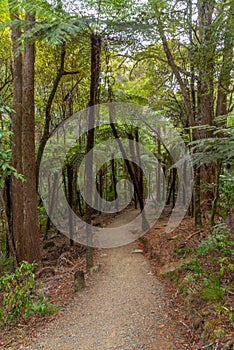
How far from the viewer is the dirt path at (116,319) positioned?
3.45 metres

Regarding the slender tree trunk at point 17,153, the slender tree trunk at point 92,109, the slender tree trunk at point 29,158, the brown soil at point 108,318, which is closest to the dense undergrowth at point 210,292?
the brown soil at point 108,318

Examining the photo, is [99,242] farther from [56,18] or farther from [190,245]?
[56,18]

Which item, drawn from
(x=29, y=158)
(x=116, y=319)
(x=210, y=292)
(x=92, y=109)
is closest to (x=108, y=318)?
(x=116, y=319)

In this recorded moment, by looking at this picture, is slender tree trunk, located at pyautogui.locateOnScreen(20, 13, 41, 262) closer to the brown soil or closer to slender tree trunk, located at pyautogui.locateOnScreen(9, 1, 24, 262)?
slender tree trunk, located at pyautogui.locateOnScreen(9, 1, 24, 262)

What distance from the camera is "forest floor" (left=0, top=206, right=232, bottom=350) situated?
11.4ft

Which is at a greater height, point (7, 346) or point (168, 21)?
point (168, 21)

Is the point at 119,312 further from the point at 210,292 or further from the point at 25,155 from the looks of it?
the point at 25,155

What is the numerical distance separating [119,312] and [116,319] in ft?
0.72

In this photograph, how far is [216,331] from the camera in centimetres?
294

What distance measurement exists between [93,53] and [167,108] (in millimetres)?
4833

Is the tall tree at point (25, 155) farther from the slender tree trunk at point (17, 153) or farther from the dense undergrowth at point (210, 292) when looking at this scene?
the dense undergrowth at point (210, 292)

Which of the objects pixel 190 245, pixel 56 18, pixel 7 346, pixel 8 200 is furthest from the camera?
pixel 8 200

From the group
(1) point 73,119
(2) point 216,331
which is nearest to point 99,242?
(1) point 73,119

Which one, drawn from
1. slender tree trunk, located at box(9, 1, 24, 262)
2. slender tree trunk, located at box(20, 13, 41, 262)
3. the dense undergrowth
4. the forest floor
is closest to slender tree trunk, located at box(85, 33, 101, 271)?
the forest floor
